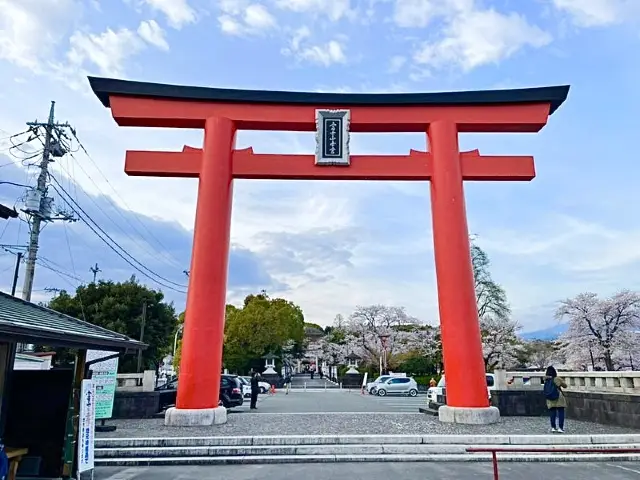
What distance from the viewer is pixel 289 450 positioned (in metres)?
8.62

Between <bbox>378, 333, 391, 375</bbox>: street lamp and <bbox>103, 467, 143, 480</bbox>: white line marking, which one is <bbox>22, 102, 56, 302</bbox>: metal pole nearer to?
<bbox>103, 467, 143, 480</bbox>: white line marking

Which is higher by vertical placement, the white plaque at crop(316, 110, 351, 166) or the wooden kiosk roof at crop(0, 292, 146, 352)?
the white plaque at crop(316, 110, 351, 166)

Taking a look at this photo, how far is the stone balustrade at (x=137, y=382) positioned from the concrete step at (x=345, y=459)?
571 cm

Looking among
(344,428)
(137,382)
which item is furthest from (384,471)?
(137,382)

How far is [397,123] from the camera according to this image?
515 inches

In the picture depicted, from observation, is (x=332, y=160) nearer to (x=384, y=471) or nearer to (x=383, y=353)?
(x=384, y=471)

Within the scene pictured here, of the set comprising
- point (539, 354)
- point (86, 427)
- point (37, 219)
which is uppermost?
point (37, 219)

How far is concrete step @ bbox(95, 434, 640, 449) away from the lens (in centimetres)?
885

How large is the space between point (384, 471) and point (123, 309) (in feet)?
74.6

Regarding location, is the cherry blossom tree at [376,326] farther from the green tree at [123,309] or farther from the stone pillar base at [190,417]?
the stone pillar base at [190,417]

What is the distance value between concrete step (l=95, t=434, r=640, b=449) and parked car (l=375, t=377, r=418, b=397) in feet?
68.7

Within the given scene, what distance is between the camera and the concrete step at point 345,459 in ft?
26.8

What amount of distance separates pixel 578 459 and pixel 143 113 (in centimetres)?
1286

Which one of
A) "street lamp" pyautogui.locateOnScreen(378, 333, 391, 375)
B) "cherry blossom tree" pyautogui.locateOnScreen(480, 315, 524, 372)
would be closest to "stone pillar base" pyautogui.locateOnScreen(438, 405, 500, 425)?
"cherry blossom tree" pyautogui.locateOnScreen(480, 315, 524, 372)
